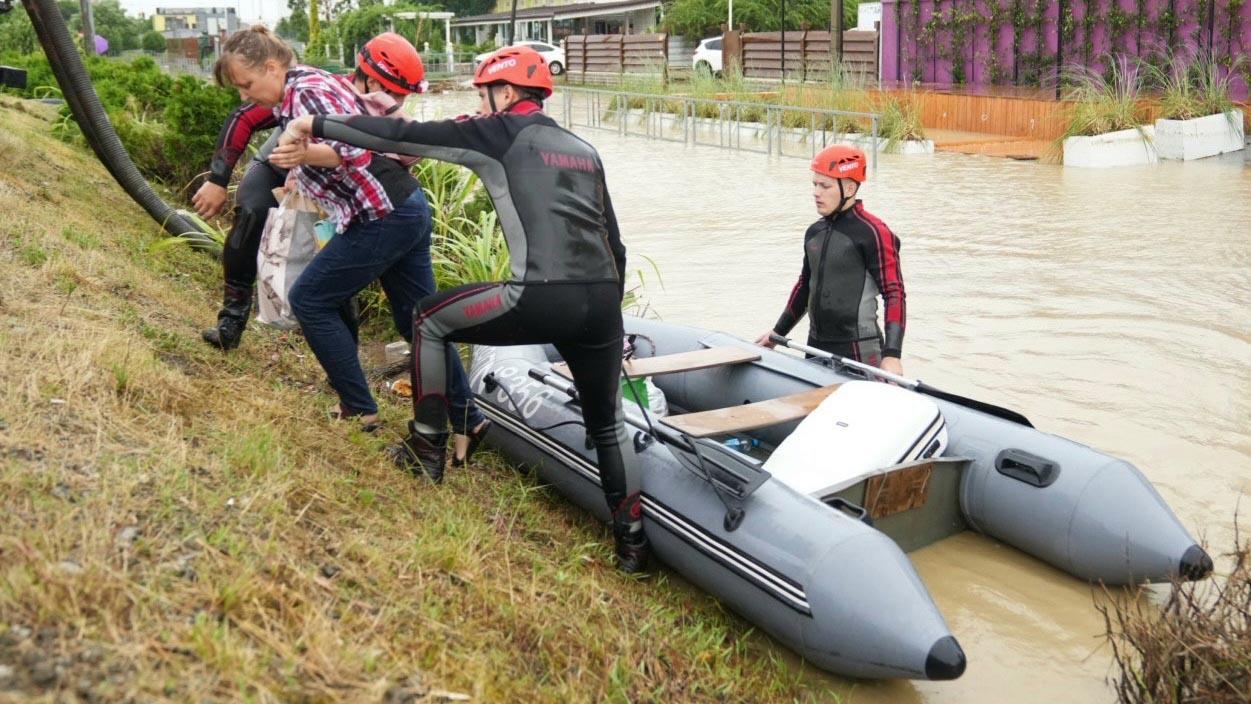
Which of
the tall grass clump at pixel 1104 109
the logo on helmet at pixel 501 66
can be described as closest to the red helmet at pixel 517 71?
the logo on helmet at pixel 501 66

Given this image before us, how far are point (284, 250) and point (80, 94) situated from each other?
327 centimetres

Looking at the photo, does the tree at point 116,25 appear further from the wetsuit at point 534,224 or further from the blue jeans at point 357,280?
the wetsuit at point 534,224

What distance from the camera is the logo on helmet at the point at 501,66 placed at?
3.89 meters

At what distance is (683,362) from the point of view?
18.0 ft

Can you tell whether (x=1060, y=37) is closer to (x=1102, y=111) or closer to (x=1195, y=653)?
(x=1102, y=111)

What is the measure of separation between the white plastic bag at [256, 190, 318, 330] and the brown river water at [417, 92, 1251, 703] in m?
2.63

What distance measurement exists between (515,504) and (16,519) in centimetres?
210

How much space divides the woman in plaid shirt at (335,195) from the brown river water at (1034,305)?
7.22ft

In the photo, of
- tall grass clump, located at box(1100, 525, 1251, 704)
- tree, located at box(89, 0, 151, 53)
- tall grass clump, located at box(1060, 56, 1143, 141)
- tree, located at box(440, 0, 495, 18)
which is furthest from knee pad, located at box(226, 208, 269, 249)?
tree, located at box(89, 0, 151, 53)

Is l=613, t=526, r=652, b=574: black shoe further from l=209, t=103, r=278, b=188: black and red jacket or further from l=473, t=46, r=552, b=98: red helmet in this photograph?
l=209, t=103, r=278, b=188: black and red jacket

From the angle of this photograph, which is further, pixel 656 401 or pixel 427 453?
pixel 656 401

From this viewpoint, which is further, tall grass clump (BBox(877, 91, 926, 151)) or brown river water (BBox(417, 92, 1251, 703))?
tall grass clump (BBox(877, 91, 926, 151))

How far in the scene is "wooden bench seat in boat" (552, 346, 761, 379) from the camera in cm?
535

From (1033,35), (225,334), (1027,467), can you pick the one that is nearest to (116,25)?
(1033,35)
